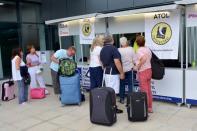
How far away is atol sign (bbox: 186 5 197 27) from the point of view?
5184 mm

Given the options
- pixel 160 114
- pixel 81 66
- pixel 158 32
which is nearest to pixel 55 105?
pixel 81 66

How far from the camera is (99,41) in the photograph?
225 inches

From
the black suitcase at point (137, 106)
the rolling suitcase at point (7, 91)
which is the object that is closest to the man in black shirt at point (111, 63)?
the black suitcase at point (137, 106)

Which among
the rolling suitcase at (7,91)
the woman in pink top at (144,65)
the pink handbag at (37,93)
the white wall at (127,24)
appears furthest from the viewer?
the pink handbag at (37,93)

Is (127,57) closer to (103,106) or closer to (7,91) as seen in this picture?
(103,106)

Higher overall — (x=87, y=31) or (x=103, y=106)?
(x=87, y=31)

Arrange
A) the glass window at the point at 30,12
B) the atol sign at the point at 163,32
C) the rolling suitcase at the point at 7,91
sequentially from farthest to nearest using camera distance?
the glass window at the point at 30,12 < the rolling suitcase at the point at 7,91 < the atol sign at the point at 163,32

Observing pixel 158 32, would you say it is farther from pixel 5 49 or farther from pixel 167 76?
pixel 5 49

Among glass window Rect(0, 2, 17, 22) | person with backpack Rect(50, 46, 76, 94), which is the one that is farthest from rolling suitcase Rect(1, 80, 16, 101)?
glass window Rect(0, 2, 17, 22)

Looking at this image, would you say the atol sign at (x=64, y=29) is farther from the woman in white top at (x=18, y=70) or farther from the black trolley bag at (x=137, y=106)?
the black trolley bag at (x=137, y=106)

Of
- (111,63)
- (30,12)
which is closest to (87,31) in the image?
(111,63)

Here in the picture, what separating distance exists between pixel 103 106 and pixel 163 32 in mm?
2187

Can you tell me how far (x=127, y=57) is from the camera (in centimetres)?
564

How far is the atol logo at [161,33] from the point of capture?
561cm
